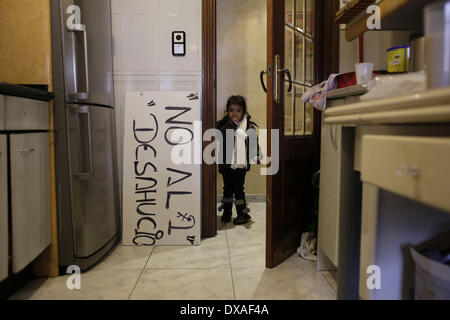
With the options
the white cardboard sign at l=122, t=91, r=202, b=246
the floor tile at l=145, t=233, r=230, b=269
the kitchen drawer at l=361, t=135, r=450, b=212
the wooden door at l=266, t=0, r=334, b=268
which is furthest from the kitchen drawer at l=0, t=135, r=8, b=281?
the kitchen drawer at l=361, t=135, r=450, b=212

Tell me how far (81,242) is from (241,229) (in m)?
1.22

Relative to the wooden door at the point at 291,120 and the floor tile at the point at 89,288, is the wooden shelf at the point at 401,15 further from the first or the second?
the floor tile at the point at 89,288

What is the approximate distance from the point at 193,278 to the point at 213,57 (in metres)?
1.40

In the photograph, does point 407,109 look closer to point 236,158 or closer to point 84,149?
point 84,149

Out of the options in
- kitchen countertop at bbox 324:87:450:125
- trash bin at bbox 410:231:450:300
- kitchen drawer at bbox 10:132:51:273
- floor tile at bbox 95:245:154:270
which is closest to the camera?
kitchen countertop at bbox 324:87:450:125

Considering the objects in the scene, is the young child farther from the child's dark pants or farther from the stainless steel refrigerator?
the stainless steel refrigerator

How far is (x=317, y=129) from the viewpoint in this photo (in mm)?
2191

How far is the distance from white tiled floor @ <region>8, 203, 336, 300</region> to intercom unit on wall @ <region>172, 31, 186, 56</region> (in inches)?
50.3

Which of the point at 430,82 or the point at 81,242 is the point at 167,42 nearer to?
the point at 81,242

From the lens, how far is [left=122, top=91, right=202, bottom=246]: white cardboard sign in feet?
7.11

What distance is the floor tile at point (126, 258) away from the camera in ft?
5.99
